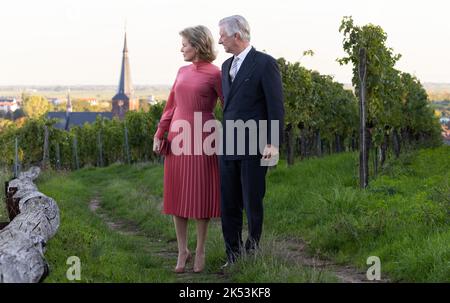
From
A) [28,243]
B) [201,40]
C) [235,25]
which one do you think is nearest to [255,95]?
[235,25]

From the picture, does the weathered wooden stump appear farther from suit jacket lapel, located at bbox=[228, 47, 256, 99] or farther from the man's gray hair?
the man's gray hair

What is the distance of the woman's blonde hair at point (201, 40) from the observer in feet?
18.1

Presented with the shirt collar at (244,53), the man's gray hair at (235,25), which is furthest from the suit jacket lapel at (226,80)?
the man's gray hair at (235,25)

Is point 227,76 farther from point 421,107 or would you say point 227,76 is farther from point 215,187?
point 421,107

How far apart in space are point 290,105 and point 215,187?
11.0 meters

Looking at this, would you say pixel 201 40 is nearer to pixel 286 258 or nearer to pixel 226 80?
pixel 226 80

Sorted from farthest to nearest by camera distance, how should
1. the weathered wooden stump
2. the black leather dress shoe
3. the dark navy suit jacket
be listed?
the black leather dress shoe
the dark navy suit jacket
the weathered wooden stump

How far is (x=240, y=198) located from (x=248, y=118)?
693mm

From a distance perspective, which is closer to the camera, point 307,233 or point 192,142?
point 192,142

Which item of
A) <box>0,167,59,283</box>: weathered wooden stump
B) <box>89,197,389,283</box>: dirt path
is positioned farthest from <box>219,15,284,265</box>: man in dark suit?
<box>0,167,59,283</box>: weathered wooden stump

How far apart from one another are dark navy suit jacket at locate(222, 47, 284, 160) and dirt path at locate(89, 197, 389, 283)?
0.97 metres

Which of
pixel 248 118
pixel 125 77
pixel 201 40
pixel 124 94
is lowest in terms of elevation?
pixel 248 118

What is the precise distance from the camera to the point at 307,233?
7.54 meters

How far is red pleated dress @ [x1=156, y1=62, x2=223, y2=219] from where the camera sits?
5535mm
